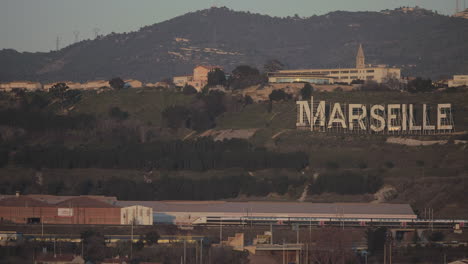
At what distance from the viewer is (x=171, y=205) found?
11269 centimetres

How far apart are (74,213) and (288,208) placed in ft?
56.8

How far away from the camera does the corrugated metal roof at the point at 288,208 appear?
353 ft

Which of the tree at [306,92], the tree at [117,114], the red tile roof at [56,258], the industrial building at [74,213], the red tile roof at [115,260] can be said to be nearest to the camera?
the red tile roof at [56,258]

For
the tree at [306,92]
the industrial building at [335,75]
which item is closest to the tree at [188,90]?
the industrial building at [335,75]

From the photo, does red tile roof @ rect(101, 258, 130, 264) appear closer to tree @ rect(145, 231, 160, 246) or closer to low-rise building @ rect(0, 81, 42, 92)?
tree @ rect(145, 231, 160, 246)

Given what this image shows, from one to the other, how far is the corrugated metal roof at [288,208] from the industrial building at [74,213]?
573cm

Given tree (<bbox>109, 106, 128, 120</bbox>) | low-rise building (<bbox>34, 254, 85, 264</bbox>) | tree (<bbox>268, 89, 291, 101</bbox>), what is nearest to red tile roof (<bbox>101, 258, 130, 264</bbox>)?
low-rise building (<bbox>34, 254, 85, 264</bbox>)

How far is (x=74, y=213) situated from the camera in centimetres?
10488

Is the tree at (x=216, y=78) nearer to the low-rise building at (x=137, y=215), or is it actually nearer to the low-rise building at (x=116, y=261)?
the low-rise building at (x=137, y=215)

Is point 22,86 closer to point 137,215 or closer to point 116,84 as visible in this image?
point 116,84

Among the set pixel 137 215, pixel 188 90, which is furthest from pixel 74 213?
pixel 188 90

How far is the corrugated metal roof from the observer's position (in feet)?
353

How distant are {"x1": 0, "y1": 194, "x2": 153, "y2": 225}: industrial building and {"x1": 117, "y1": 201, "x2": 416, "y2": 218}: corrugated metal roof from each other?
18.8 feet

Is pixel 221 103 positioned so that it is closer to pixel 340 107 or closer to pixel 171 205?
pixel 340 107
